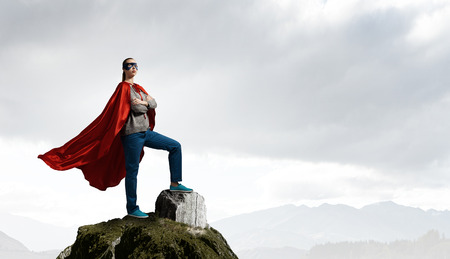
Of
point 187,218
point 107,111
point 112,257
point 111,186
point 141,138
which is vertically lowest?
point 112,257

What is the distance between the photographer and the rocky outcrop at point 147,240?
26.5 ft

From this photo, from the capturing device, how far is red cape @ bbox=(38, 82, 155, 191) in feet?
31.1

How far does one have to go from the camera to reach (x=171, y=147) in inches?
387

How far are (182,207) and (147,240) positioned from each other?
1.43 m

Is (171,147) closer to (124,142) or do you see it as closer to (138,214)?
(124,142)

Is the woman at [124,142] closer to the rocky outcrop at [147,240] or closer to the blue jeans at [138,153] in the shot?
the blue jeans at [138,153]

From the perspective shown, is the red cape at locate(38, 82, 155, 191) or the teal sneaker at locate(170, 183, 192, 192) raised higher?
the red cape at locate(38, 82, 155, 191)

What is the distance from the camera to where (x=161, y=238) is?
8.23 meters

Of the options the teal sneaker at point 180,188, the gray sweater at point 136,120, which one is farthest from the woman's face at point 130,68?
the teal sneaker at point 180,188

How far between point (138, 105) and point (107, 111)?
0.74m

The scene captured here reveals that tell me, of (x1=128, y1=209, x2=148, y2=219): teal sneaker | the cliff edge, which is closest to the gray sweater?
the cliff edge

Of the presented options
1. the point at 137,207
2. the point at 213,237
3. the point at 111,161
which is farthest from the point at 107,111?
the point at 213,237

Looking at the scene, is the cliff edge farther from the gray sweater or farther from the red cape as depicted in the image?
the gray sweater

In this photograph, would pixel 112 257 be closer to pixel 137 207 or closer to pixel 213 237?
pixel 137 207
